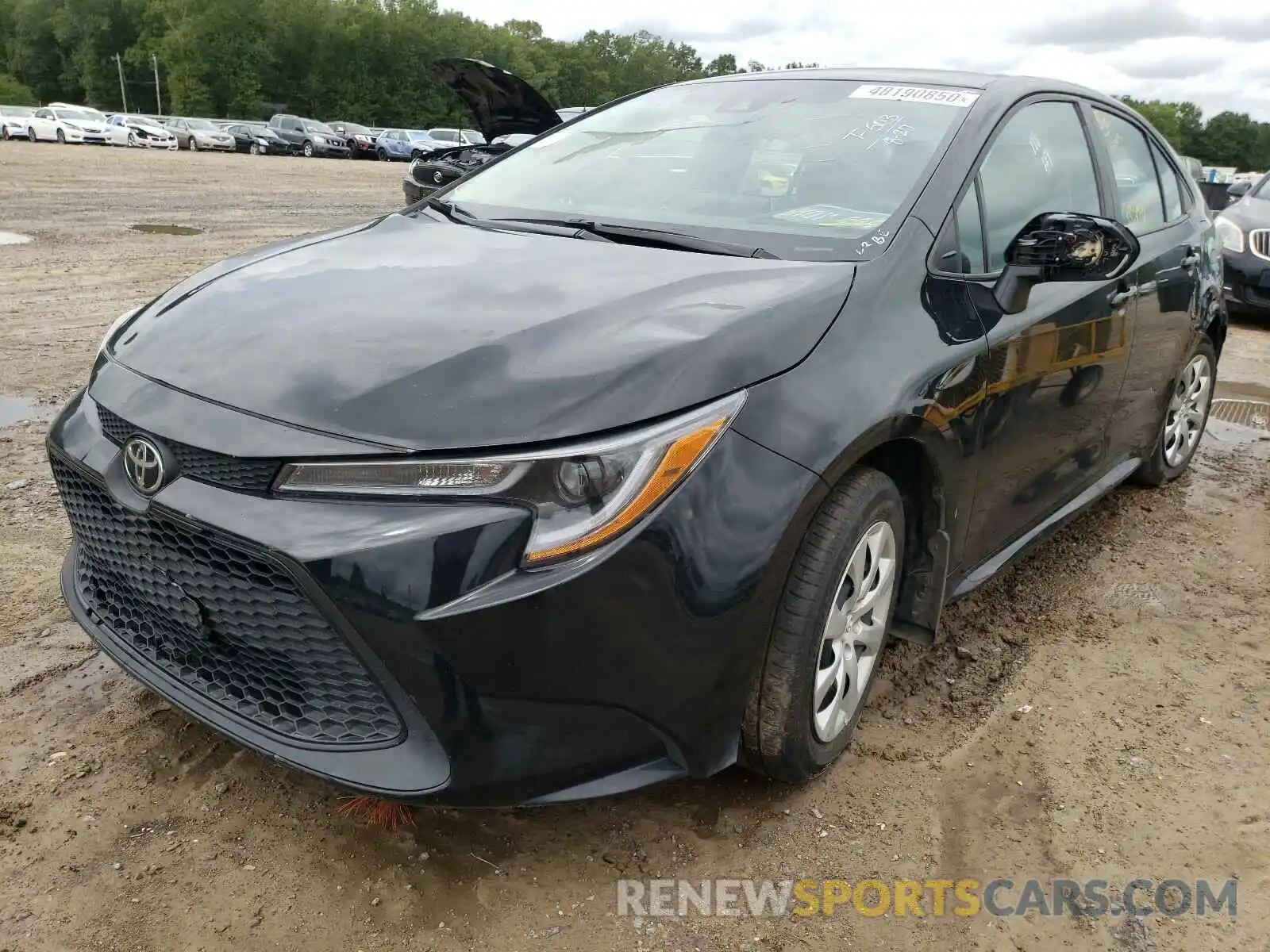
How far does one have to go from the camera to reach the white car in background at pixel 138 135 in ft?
125

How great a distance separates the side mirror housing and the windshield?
0.32 m

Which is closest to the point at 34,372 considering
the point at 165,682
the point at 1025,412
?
the point at 165,682

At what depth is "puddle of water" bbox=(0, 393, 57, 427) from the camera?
4.68 m

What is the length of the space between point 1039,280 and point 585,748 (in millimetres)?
1694

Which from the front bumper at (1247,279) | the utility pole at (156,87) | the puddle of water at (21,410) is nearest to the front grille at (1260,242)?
the front bumper at (1247,279)

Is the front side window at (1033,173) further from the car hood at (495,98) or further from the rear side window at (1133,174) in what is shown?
the car hood at (495,98)

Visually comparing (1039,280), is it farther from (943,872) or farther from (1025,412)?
(943,872)

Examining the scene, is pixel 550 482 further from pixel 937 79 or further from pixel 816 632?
pixel 937 79

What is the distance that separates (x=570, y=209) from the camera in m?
2.90

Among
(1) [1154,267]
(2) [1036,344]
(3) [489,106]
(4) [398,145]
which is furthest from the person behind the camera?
(4) [398,145]

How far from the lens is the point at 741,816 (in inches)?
90.6

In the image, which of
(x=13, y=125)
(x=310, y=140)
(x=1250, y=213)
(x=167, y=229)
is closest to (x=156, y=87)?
(x=310, y=140)

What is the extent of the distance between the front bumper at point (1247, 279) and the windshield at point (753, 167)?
668 centimetres

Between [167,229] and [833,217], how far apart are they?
422 inches
